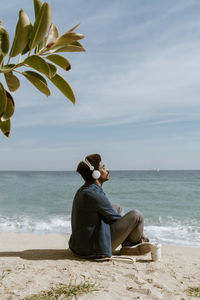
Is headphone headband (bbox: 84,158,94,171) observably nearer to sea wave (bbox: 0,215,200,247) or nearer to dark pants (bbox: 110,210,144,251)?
dark pants (bbox: 110,210,144,251)

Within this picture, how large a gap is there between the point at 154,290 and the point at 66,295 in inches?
30.6

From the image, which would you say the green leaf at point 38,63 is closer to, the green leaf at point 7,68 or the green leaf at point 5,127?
the green leaf at point 7,68

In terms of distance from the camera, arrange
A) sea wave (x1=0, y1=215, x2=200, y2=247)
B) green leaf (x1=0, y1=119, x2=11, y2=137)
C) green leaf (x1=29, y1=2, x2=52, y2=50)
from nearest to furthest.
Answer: green leaf (x1=29, y1=2, x2=52, y2=50) < green leaf (x1=0, y1=119, x2=11, y2=137) < sea wave (x1=0, y1=215, x2=200, y2=247)

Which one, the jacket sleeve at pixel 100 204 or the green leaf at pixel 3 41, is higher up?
the green leaf at pixel 3 41

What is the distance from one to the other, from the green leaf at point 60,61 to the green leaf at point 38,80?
11 centimetres

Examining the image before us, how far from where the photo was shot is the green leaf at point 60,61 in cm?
188

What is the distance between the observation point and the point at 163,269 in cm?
369

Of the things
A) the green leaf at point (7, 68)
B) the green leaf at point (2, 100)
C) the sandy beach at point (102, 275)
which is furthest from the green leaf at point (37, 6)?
the sandy beach at point (102, 275)

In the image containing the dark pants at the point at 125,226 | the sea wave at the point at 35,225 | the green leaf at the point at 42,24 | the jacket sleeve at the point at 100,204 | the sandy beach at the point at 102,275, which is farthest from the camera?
the sea wave at the point at 35,225

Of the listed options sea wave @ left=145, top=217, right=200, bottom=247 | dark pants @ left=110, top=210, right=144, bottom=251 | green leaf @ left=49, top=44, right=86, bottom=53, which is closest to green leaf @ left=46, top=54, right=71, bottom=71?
green leaf @ left=49, top=44, right=86, bottom=53

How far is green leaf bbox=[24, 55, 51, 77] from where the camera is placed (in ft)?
5.81

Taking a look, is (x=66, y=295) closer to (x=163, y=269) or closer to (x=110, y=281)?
(x=110, y=281)

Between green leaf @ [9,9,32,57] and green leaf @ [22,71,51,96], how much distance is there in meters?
0.14

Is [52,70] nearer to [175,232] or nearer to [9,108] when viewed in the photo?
[9,108]
